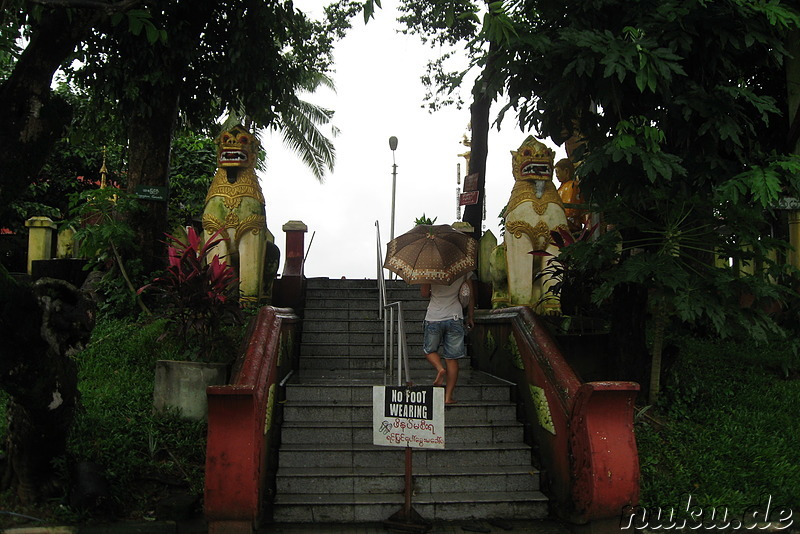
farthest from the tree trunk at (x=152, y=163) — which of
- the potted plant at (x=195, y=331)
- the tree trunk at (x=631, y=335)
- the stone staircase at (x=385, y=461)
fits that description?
the tree trunk at (x=631, y=335)

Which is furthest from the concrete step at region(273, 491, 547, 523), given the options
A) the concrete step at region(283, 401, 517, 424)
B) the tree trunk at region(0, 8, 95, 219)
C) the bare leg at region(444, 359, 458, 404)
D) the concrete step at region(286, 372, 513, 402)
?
the tree trunk at region(0, 8, 95, 219)

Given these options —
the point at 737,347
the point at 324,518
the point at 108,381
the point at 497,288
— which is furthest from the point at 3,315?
the point at 737,347

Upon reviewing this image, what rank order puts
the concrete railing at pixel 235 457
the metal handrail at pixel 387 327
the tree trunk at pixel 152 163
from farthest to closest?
the tree trunk at pixel 152 163 < the metal handrail at pixel 387 327 < the concrete railing at pixel 235 457

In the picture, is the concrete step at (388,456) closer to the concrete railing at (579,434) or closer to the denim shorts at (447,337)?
the concrete railing at (579,434)

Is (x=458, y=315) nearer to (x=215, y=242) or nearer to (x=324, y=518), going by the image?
(x=324, y=518)

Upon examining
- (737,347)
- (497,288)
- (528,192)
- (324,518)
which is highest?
(528,192)

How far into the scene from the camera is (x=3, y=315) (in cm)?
550

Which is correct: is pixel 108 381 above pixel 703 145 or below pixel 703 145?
below

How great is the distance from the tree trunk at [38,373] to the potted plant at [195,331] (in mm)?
1133

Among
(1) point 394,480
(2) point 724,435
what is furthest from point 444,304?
(2) point 724,435

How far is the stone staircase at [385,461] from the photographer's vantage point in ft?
19.2

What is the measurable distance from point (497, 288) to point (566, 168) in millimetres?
2547

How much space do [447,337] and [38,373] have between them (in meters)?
3.46

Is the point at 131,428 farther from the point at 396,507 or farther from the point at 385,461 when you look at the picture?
the point at 396,507
